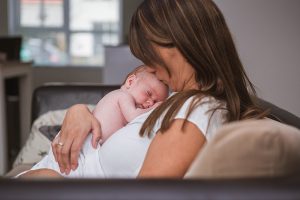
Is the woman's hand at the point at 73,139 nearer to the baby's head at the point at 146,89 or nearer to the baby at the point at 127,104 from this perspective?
the baby at the point at 127,104

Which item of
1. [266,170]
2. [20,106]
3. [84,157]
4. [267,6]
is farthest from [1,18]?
[266,170]

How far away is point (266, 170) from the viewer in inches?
25.5

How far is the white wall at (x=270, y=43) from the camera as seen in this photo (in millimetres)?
2053

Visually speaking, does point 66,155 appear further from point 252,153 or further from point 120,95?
point 252,153

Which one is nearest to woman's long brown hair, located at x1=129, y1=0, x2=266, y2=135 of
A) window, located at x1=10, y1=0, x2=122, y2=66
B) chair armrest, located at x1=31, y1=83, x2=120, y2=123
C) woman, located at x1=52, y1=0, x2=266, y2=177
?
woman, located at x1=52, y1=0, x2=266, y2=177

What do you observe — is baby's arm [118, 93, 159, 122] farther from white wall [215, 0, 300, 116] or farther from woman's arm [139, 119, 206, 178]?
white wall [215, 0, 300, 116]

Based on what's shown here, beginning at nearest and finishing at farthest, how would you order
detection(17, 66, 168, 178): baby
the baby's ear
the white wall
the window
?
detection(17, 66, 168, 178): baby, the baby's ear, the white wall, the window

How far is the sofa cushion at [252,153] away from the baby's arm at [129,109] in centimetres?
64

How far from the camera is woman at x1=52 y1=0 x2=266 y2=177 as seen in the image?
876 millimetres

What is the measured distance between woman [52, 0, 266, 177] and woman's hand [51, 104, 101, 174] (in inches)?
1.0

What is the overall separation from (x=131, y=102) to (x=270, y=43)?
1.00m

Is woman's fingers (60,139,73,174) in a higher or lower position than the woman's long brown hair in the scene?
lower

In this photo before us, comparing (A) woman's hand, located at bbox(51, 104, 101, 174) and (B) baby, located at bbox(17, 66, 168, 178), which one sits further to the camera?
(B) baby, located at bbox(17, 66, 168, 178)

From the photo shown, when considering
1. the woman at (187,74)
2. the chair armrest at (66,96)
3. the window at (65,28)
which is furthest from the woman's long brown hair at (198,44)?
the window at (65,28)
